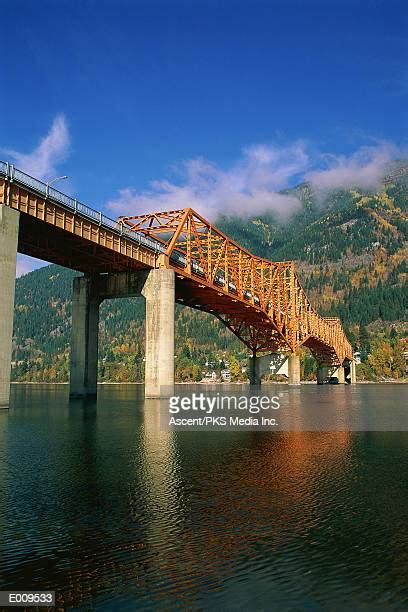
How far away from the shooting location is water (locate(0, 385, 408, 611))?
29.4 ft

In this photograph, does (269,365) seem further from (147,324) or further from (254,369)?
(147,324)

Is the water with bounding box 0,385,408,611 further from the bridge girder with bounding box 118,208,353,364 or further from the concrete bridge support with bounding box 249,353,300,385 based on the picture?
the concrete bridge support with bounding box 249,353,300,385

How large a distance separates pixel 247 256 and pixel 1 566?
323 feet

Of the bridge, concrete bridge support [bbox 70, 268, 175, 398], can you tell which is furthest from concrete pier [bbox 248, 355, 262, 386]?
concrete bridge support [bbox 70, 268, 175, 398]

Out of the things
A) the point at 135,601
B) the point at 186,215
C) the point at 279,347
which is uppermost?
the point at 186,215

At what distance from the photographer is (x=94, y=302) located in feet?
232

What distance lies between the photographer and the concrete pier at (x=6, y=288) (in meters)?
40.8

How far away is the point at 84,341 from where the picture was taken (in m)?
68.0

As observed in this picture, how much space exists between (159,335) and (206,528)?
51981mm

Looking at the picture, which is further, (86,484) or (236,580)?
(86,484)

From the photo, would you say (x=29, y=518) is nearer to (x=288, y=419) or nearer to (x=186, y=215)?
(x=288, y=419)

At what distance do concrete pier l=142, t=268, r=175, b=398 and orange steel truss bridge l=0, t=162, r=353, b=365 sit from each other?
103 inches

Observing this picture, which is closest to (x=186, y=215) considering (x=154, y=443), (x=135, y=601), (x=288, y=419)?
(x=288, y=419)

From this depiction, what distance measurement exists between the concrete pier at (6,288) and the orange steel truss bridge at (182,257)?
1.72 meters
